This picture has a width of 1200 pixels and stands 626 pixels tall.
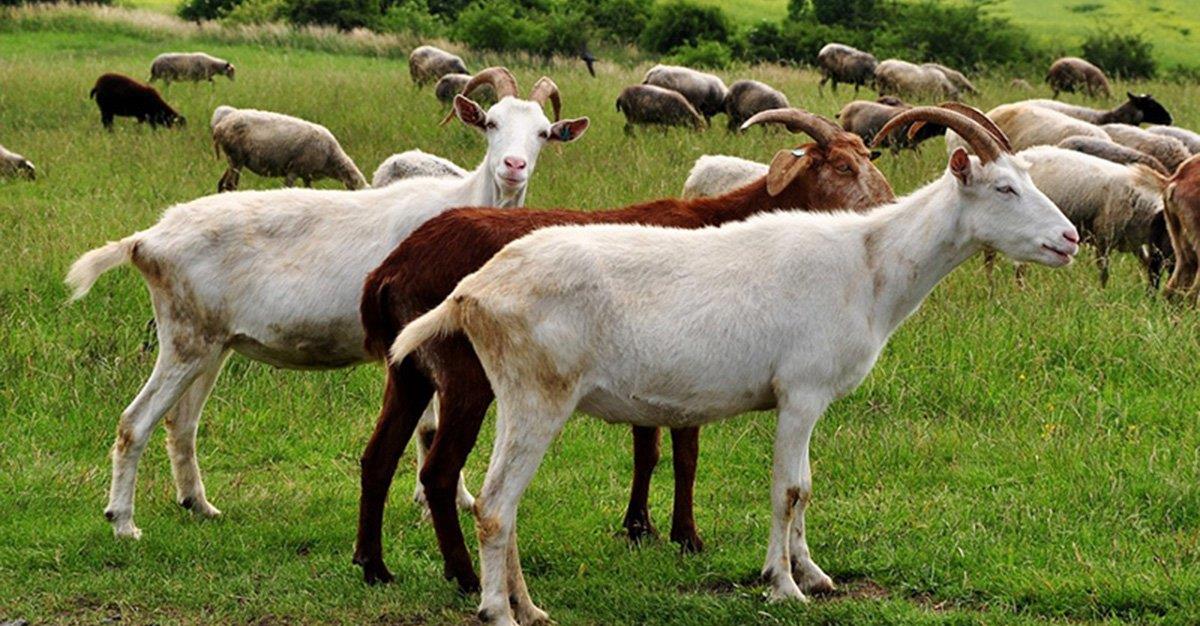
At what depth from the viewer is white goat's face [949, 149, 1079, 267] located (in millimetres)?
6094

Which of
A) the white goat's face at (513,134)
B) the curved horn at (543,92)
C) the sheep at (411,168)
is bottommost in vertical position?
the sheep at (411,168)

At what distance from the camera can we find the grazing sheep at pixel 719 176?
1273 cm

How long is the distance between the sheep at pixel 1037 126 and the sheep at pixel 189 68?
15427 mm

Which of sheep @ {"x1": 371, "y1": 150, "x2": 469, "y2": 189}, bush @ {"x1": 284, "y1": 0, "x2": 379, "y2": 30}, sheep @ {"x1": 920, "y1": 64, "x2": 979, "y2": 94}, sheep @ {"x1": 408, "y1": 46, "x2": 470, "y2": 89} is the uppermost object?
sheep @ {"x1": 371, "y1": 150, "x2": 469, "y2": 189}

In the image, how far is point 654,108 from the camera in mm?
20672

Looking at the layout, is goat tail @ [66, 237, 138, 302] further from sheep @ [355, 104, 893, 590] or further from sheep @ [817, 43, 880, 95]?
sheep @ [817, 43, 880, 95]

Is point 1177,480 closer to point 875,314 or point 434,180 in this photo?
point 875,314

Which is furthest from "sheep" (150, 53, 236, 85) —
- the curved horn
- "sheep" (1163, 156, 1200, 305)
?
"sheep" (1163, 156, 1200, 305)

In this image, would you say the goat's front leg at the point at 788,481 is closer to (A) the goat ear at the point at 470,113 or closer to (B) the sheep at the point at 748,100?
(A) the goat ear at the point at 470,113

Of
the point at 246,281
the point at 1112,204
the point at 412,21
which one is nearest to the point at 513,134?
the point at 246,281

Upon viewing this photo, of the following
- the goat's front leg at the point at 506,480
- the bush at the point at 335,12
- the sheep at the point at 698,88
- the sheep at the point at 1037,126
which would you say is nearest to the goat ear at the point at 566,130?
the goat's front leg at the point at 506,480

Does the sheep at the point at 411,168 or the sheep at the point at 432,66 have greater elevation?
the sheep at the point at 411,168

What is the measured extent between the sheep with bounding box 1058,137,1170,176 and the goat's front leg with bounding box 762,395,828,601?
926 centimetres

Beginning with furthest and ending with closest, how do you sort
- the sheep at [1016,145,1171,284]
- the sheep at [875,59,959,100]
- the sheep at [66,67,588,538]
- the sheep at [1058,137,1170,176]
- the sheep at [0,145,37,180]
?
1. the sheep at [875,59,959,100]
2. the sheep at [0,145,37,180]
3. the sheep at [1058,137,1170,176]
4. the sheep at [1016,145,1171,284]
5. the sheep at [66,67,588,538]
